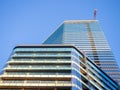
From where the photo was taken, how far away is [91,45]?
16175 cm

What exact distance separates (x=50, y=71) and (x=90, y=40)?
319 feet

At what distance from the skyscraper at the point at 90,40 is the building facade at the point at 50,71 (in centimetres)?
5099

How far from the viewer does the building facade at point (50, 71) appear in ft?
229

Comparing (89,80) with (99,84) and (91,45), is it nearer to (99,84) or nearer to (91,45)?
(99,84)

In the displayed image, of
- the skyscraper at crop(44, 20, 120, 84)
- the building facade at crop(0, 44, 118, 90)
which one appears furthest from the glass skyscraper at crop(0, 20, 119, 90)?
the skyscraper at crop(44, 20, 120, 84)

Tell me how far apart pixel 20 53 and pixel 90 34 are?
101 meters

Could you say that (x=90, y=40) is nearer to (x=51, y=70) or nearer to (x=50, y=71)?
(x=51, y=70)

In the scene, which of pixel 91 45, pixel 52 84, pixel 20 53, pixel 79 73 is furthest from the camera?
pixel 91 45

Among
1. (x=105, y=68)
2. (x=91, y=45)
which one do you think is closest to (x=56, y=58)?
(x=105, y=68)

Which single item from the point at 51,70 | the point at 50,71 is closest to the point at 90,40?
the point at 51,70

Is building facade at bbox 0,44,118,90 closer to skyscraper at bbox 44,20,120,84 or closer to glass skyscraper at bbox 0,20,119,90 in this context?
glass skyscraper at bbox 0,20,119,90

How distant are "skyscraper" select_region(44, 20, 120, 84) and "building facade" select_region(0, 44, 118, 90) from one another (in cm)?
5099

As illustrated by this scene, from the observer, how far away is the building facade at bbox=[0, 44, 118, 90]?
229 ft

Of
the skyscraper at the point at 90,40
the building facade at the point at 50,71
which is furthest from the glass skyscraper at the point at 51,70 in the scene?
the skyscraper at the point at 90,40
